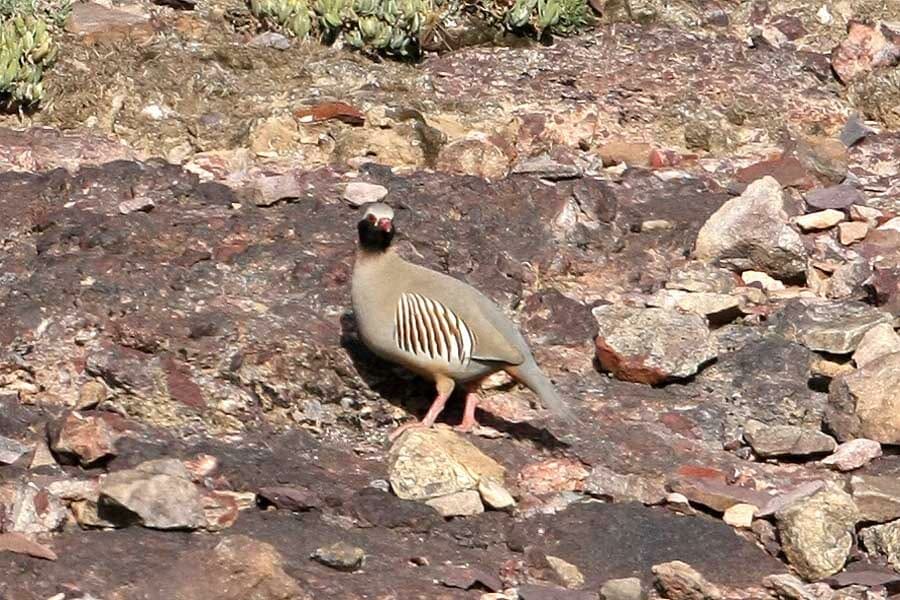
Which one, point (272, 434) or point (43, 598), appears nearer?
point (43, 598)

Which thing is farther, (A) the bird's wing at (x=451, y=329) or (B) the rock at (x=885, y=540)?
(A) the bird's wing at (x=451, y=329)

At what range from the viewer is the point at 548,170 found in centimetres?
986

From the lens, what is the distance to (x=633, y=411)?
7.96 metres

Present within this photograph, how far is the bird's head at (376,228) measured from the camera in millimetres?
7629

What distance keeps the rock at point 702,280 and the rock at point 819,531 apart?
2.19m

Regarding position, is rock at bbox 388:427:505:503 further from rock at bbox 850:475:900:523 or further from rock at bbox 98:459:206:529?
rock at bbox 850:475:900:523

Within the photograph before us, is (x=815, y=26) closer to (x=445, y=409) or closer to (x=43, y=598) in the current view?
(x=445, y=409)

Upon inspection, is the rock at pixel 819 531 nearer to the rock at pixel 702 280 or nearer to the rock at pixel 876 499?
the rock at pixel 876 499

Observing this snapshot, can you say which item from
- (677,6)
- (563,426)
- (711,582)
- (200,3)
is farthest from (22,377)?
(677,6)

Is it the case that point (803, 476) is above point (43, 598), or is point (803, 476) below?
below

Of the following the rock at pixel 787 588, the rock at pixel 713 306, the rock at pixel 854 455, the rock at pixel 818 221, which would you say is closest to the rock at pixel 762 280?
the rock at pixel 713 306

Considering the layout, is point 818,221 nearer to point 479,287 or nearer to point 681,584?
point 479,287

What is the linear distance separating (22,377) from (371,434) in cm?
152

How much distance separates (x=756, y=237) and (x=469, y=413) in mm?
2260
